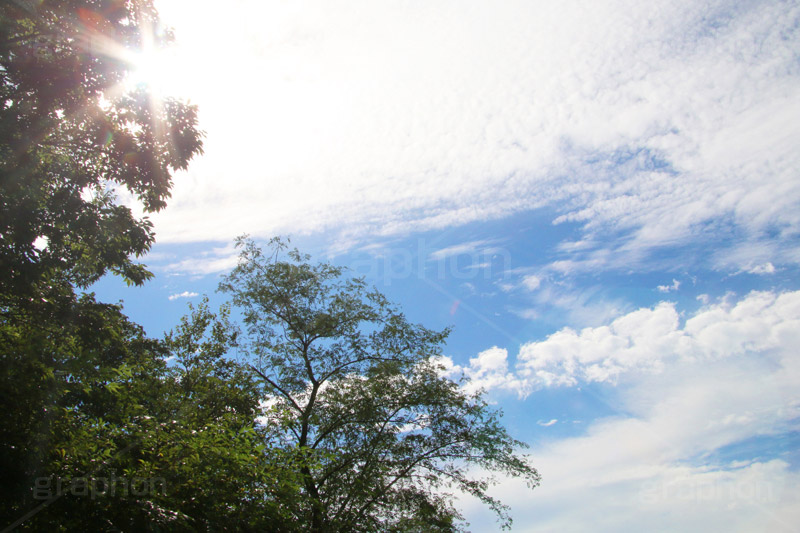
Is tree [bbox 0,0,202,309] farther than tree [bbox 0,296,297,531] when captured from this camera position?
Yes

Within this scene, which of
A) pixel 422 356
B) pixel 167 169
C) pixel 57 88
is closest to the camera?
pixel 57 88

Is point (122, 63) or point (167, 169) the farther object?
point (167, 169)

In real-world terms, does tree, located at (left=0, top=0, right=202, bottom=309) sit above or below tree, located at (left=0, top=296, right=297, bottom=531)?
above

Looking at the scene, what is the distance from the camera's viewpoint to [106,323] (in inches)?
506

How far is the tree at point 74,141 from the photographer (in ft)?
34.5

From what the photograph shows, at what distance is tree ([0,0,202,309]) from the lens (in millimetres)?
10523

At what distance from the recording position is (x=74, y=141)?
476 inches

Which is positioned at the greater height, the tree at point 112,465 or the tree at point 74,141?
the tree at point 74,141

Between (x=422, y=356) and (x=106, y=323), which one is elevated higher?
(x=422, y=356)

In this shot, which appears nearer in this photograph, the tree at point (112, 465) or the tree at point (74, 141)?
the tree at point (112, 465)

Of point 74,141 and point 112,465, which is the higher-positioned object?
point 74,141

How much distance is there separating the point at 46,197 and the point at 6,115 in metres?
1.86

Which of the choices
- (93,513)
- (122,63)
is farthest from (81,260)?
(93,513)

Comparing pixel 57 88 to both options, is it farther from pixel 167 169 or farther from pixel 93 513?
pixel 93 513
